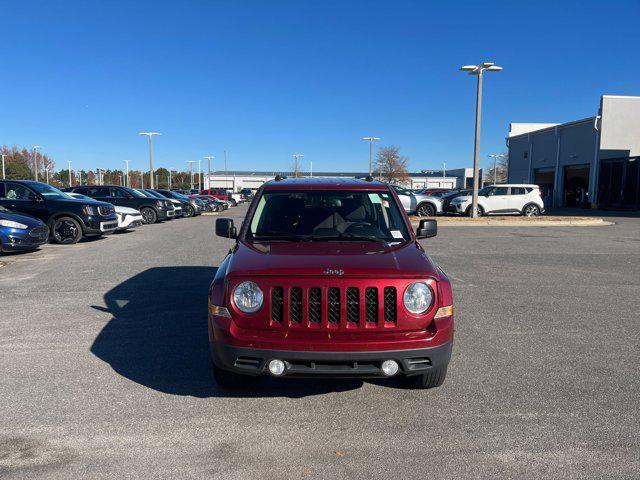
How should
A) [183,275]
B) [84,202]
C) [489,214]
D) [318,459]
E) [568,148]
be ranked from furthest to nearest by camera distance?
1. [568,148]
2. [489,214]
3. [84,202]
4. [183,275]
5. [318,459]

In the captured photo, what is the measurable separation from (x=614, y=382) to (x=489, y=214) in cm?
2250

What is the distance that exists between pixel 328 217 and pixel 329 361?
175cm

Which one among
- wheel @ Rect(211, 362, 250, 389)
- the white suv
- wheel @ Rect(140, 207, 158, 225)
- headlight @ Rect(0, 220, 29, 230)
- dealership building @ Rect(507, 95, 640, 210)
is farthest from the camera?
dealership building @ Rect(507, 95, 640, 210)

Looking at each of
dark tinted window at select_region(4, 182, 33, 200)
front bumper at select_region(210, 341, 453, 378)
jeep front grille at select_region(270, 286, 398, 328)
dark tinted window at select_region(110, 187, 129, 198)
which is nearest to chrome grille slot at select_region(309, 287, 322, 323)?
jeep front grille at select_region(270, 286, 398, 328)

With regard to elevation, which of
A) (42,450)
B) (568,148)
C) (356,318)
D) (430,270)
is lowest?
(42,450)

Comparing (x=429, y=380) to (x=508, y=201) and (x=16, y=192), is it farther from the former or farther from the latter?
(x=508, y=201)

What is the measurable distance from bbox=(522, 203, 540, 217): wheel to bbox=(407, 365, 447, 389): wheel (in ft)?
76.9

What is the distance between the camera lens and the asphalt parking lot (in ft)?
9.99

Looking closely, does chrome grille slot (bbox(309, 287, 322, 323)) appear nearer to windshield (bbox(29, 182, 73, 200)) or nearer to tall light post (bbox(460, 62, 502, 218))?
windshield (bbox(29, 182, 73, 200))

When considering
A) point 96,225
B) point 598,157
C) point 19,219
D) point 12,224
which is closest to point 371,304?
point 12,224

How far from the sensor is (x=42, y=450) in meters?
3.15

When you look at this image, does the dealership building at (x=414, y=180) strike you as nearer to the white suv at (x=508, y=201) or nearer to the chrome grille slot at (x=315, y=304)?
the white suv at (x=508, y=201)

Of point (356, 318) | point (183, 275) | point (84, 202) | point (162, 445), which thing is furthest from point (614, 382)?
point (84, 202)

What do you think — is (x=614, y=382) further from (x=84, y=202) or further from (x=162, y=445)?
(x=84, y=202)
